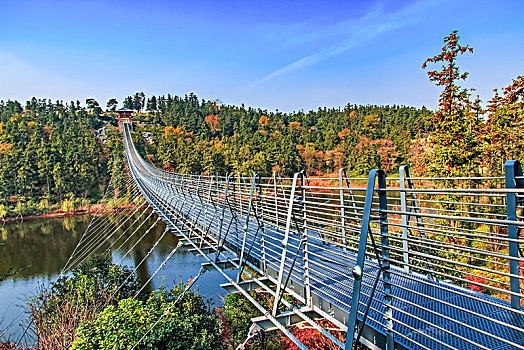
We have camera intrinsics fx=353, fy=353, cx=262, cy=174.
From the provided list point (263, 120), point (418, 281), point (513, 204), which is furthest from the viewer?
point (263, 120)

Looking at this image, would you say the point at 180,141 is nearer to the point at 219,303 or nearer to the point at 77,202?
the point at 77,202

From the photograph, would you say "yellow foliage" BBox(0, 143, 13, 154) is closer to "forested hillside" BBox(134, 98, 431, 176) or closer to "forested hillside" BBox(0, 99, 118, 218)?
"forested hillside" BBox(0, 99, 118, 218)

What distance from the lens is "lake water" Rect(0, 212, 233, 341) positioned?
1006 cm

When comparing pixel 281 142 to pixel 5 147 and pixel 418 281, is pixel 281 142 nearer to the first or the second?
pixel 5 147

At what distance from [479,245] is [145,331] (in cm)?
721

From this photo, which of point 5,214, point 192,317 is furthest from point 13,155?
point 192,317

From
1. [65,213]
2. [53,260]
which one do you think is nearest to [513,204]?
[53,260]

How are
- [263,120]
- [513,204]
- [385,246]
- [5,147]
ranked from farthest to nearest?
[263,120], [5,147], [513,204], [385,246]

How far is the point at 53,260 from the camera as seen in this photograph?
A: 1479 centimetres

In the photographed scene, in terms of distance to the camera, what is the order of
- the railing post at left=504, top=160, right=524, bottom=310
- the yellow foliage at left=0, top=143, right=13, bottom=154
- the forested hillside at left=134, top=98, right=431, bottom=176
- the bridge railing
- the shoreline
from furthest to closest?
the yellow foliage at left=0, top=143, right=13, bottom=154 → the forested hillside at left=134, top=98, right=431, bottom=176 → the shoreline → the railing post at left=504, top=160, right=524, bottom=310 → the bridge railing

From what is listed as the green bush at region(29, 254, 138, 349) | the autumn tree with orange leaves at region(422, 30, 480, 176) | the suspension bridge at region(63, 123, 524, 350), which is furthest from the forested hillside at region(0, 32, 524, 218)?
the green bush at region(29, 254, 138, 349)

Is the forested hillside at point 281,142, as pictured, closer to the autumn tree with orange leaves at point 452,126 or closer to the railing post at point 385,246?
the autumn tree with orange leaves at point 452,126

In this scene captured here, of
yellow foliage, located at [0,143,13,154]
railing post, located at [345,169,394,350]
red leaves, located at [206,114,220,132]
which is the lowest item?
railing post, located at [345,169,394,350]

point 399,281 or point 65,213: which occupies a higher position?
point 399,281
